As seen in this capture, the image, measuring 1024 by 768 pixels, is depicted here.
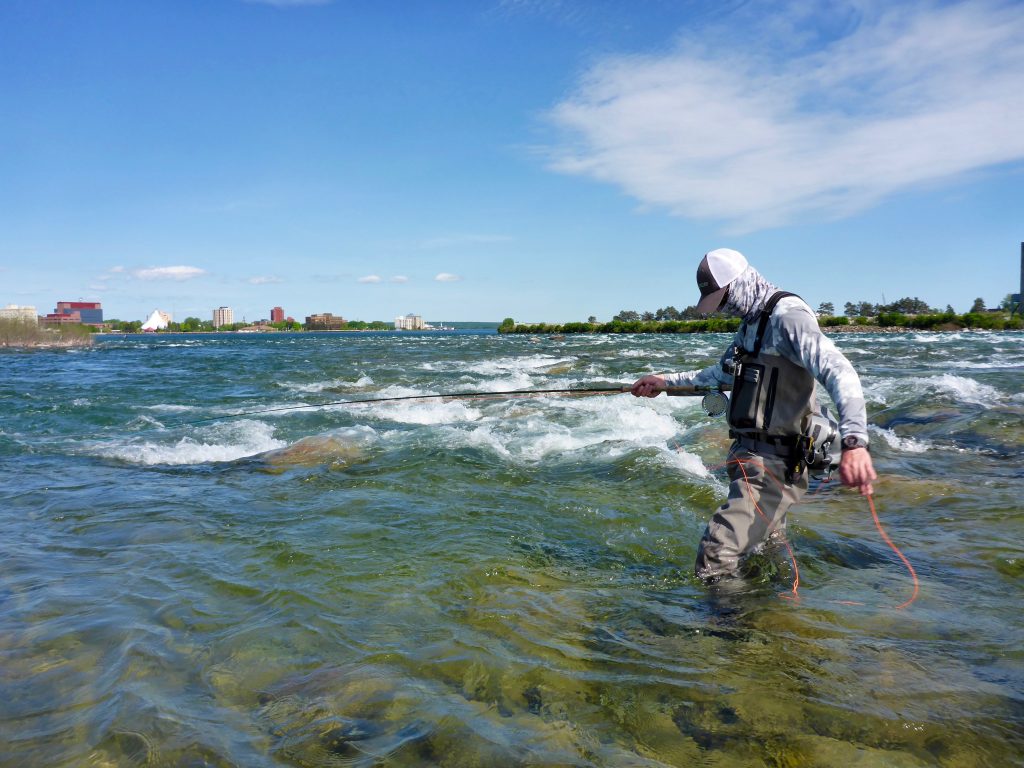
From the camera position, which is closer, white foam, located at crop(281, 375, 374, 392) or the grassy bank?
white foam, located at crop(281, 375, 374, 392)

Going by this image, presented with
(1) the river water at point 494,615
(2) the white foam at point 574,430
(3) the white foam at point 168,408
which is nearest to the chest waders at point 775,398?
(1) the river water at point 494,615

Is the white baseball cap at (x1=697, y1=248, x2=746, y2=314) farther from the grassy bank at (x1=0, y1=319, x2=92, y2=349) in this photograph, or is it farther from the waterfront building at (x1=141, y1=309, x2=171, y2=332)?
the waterfront building at (x1=141, y1=309, x2=171, y2=332)

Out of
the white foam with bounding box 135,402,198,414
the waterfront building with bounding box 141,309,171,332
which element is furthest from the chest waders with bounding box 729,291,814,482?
the waterfront building with bounding box 141,309,171,332

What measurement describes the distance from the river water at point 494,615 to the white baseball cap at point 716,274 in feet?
5.65

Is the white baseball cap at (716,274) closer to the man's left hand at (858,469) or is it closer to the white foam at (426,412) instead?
the man's left hand at (858,469)

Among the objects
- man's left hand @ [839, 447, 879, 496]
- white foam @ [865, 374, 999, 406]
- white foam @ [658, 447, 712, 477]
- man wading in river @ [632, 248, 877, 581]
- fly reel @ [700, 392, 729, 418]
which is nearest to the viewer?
man's left hand @ [839, 447, 879, 496]

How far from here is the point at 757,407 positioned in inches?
151

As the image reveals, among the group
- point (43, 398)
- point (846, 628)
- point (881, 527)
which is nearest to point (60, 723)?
point (846, 628)

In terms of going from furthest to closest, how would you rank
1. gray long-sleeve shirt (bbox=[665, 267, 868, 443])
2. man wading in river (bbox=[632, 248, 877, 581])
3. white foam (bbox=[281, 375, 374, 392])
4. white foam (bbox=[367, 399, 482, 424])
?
white foam (bbox=[281, 375, 374, 392])
white foam (bbox=[367, 399, 482, 424])
man wading in river (bbox=[632, 248, 877, 581])
gray long-sleeve shirt (bbox=[665, 267, 868, 443])

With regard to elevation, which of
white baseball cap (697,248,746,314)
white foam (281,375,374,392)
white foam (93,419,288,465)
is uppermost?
white baseball cap (697,248,746,314)

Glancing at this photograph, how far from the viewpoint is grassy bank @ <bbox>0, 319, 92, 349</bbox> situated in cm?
6162

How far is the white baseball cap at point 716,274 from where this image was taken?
3820mm

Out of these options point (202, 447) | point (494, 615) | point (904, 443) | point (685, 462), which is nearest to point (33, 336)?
point (202, 447)

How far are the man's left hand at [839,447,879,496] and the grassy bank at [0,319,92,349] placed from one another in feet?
232
